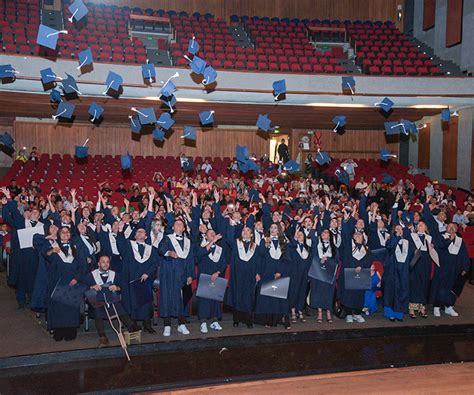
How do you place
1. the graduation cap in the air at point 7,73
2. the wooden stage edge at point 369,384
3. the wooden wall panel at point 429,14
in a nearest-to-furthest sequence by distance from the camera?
the wooden stage edge at point 369,384 → the graduation cap in the air at point 7,73 → the wooden wall panel at point 429,14

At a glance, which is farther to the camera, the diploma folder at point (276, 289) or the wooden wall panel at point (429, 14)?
the wooden wall panel at point (429, 14)

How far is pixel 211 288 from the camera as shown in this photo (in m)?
6.38

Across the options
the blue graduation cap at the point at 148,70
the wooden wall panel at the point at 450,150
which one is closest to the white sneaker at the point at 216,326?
the blue graduation cap at the point at 148,70

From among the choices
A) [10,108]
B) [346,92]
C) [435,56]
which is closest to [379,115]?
[346,92]

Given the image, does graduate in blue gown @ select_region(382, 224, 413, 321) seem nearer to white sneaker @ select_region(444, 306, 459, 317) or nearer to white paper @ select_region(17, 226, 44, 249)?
white sneaker @ select_region(444, 306, 459, 317)

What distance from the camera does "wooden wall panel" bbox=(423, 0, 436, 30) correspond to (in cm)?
1881

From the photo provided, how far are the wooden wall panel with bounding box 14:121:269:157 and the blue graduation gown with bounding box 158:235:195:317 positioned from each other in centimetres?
1326

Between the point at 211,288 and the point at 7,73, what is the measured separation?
844 centimetres

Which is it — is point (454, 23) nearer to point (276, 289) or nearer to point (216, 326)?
point (276, 289)

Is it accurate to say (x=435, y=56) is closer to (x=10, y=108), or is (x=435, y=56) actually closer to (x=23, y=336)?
(x=10, y=108)

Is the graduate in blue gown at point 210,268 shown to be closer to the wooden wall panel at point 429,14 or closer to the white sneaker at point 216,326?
the white sneaker at point 216,326

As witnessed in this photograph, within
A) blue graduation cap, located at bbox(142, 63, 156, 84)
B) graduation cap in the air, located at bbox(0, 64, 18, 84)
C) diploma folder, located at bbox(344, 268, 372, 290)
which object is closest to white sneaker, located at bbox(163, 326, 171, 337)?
diploma folder, located at bbox(344, 268, 372, 290)

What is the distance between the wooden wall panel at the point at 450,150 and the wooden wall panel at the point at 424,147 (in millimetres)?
990

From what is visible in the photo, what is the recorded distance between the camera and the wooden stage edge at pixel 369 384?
15.2ft
